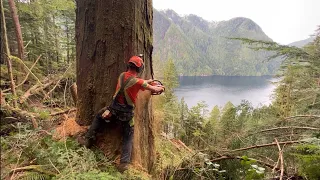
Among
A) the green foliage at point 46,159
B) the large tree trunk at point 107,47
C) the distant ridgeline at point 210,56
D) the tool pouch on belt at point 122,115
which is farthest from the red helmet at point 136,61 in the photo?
the distant ridgeline at point 210,56

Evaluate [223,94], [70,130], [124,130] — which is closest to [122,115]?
[124,130]

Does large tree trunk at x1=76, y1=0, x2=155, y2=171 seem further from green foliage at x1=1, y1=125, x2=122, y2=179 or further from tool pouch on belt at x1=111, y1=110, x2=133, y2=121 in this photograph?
green foliage at x1=1, y1=125, x2=122, y2=179

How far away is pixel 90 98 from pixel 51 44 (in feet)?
37.6

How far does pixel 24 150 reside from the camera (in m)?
2.06

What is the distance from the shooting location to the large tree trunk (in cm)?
248

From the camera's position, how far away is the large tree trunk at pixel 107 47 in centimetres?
248

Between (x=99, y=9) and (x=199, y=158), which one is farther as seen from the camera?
(x=199, y=158)

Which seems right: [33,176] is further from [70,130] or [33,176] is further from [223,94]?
[223,94]

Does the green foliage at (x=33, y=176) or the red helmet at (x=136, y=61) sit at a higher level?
the red helmet at (x=136, y=61)

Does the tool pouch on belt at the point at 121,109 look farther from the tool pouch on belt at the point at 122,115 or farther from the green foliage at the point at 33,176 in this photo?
the green foliage at the point at 33,176

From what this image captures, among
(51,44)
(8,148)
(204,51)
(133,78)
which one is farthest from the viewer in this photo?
(204,51)

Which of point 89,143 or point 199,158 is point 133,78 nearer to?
point 89,143

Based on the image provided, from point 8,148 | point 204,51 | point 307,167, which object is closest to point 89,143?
point 8,148

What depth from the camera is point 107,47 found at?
254 centimetres
